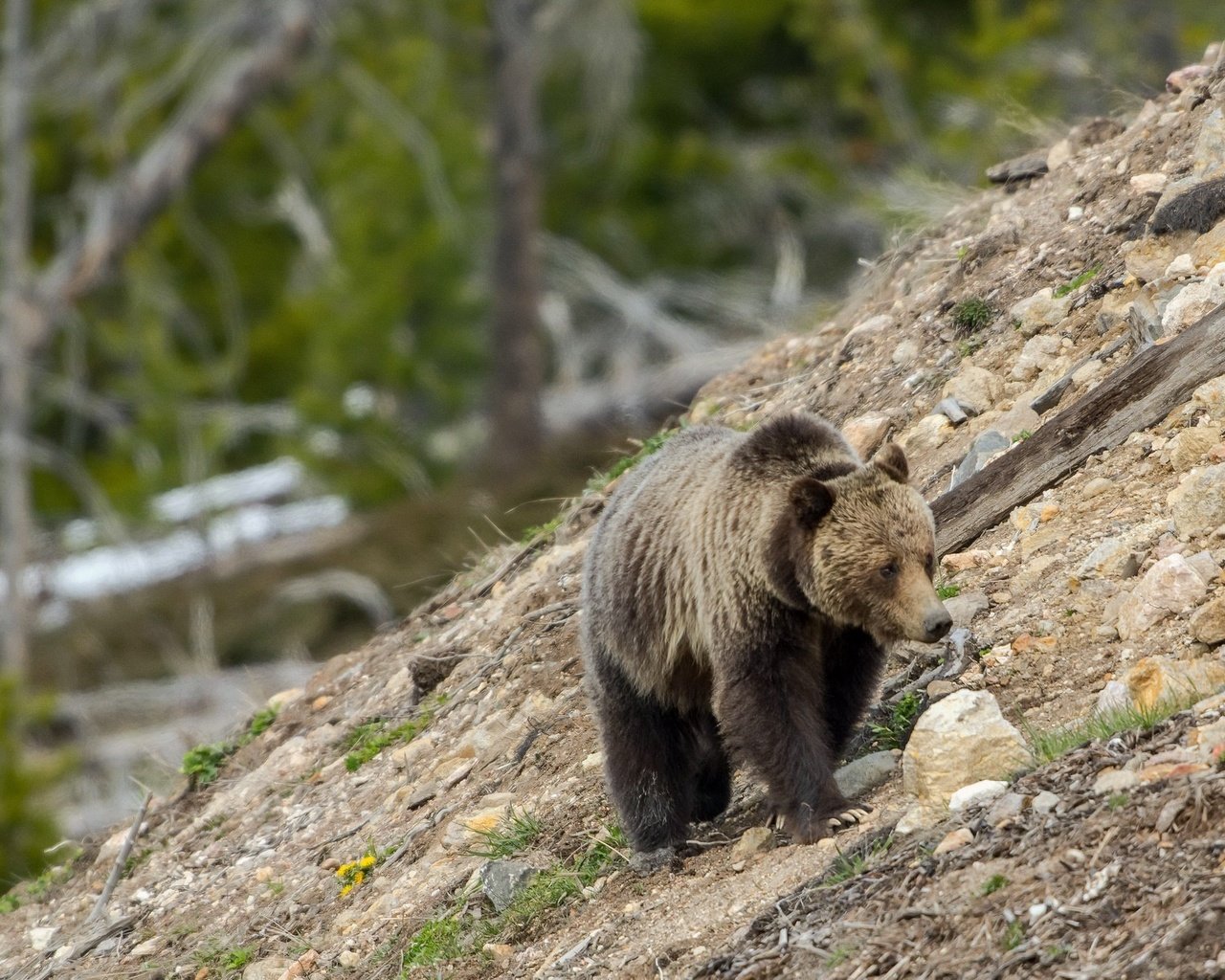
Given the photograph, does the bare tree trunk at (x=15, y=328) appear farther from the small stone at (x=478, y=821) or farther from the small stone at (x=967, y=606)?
the small stone at (x=967, y=606)

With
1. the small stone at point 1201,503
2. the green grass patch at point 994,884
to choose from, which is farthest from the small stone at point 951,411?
the green grass patch at point 994,884

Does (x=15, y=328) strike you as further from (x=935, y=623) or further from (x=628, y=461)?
(x=935, y=623)

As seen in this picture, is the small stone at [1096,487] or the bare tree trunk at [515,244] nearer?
the small stone at [1096,487]

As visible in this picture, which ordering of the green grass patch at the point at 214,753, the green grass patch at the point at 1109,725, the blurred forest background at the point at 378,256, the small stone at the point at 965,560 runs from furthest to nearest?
the blurred forest background at the point at 378,256 < the green grass patch at the point at 214,753 < the small stone at the point at 965,560 < the green grass patch at the point at 1109,725

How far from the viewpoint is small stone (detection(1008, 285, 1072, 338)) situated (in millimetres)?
7125

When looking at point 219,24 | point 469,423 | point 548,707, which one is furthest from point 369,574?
point 548,707

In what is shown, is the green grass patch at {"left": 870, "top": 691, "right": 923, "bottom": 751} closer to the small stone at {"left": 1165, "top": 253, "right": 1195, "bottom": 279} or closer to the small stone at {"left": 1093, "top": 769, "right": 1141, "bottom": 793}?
the small stone at {"left": 1093, "top": 769, "right": 1141, "bottom": 793}

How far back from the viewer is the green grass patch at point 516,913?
553cm

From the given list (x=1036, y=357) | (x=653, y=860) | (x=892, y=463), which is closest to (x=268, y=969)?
(x=653, y=860)

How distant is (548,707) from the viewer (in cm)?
693

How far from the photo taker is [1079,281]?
721cm

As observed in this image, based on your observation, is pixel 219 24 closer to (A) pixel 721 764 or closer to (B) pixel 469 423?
(B) pixel 469 423

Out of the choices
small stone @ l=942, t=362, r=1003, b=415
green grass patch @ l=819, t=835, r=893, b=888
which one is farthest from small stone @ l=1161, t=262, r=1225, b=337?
green grass patch @ l=819, t=835, r=893, b=888

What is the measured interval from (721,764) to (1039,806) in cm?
153
